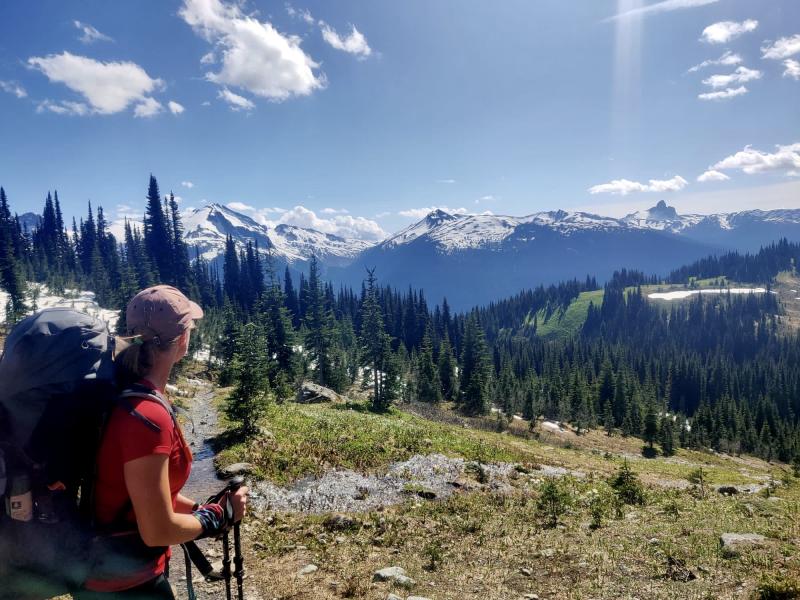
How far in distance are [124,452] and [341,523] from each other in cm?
1181

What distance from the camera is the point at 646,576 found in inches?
359

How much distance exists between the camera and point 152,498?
288 centimetres

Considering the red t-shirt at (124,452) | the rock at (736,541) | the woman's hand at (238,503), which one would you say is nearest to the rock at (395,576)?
the rock at (736,541)

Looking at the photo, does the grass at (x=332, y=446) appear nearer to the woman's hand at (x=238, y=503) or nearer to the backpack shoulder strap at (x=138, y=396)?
the woman's hand at (x=238, y=503)

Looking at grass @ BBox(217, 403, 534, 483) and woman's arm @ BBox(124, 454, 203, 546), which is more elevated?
woman's arm @ BBox(124, 454, 203, 546)

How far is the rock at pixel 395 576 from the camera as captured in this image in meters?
9.46

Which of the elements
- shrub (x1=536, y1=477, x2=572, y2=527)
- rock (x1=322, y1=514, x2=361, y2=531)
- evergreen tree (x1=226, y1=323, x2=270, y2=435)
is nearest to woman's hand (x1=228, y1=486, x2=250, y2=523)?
rock (x1=322, y1=514, x2=361, y2=531)

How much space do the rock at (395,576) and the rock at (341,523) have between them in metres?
3.38

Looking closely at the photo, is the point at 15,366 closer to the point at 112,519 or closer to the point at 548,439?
the point at 112,519

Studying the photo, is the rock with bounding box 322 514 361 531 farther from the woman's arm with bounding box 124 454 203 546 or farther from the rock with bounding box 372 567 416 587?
the woman's arm with bounding box 124 454 203 546

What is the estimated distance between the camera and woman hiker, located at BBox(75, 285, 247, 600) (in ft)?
9.35

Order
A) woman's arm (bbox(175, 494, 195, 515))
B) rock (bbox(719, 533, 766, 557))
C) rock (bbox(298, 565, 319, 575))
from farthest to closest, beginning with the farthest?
rock (bbox(298, 565, 319, 575)) < rock (bbox(719, 533, 766, 557)) < woman's arm (bbox(175, 494, 195, 515))

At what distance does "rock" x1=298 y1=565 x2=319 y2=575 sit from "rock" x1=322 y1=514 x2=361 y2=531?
2.58 meters

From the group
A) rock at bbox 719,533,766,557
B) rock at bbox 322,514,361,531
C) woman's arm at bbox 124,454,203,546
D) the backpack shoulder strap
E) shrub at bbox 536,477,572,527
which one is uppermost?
the backpack shoulder strap
